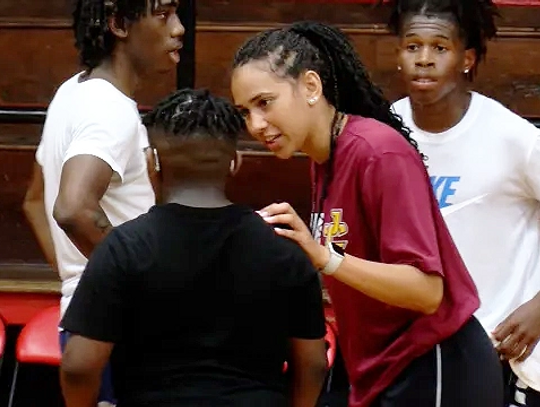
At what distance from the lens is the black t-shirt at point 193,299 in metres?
2.08

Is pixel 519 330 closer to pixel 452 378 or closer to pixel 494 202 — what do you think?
pixel 494 202

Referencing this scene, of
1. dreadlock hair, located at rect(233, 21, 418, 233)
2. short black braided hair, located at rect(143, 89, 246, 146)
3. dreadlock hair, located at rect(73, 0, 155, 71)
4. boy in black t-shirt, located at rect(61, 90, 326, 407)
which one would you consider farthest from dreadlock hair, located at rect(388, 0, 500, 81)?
boy in black t-shirt, located at rect(61, 90, 326, 407)

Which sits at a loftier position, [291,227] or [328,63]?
[328,63]

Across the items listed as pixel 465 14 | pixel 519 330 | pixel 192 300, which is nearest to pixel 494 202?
pixel 519 330

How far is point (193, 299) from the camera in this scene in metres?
2.09

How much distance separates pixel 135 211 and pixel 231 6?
5.59ft

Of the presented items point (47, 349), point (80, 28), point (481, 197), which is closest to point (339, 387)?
point (47, 349)

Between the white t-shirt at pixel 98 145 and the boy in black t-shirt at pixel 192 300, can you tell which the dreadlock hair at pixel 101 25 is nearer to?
the white t-shirt at pixel 98 145

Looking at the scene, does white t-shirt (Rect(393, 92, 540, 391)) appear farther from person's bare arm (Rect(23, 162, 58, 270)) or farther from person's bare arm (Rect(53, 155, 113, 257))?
person's bare arm (Rect(23, 162, 58, 270))

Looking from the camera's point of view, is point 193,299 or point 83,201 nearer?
point 193,299

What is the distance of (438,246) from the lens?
234cm

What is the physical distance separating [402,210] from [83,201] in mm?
763

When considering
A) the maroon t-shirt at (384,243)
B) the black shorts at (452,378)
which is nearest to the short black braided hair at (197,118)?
the maroon t-shirt at (384,243)

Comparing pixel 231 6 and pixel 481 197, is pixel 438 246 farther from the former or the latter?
pixel 231 6
